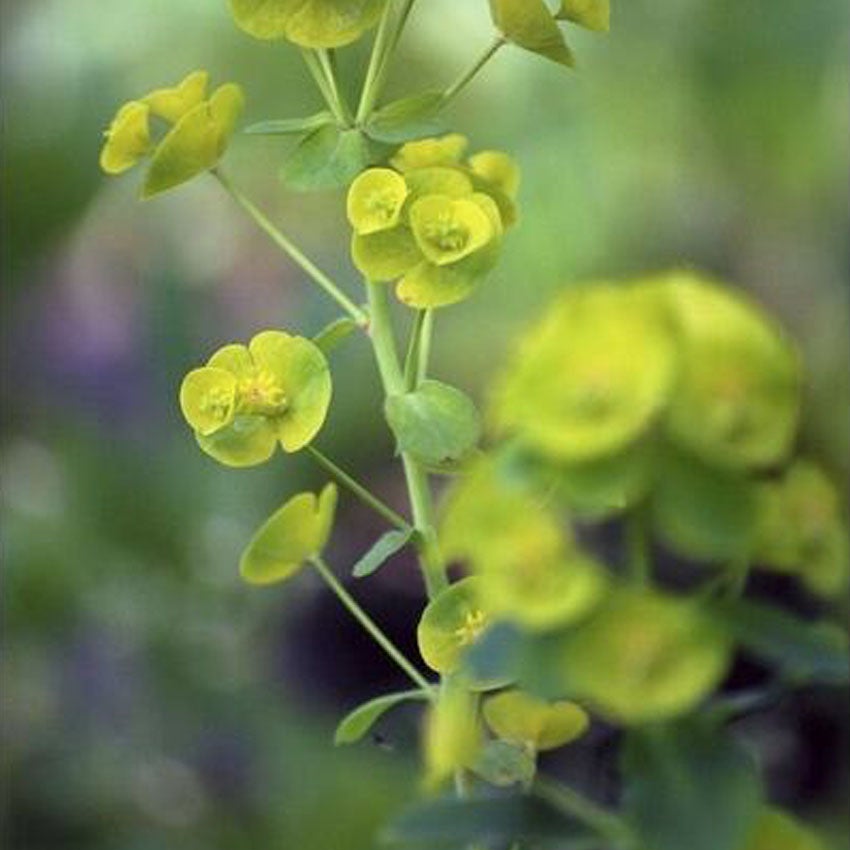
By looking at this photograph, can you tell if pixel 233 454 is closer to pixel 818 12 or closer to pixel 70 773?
pixel 70 773

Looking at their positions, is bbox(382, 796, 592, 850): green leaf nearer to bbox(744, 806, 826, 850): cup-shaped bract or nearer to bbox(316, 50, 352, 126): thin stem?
bbox(744, 806, 826, 850): cup-shaped bract

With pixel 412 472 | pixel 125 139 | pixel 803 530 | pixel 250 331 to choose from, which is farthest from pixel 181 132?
pixel 250 331

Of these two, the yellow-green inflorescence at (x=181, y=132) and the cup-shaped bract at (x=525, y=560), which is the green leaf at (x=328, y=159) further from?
the cup-shaped bract at (x=525, y=560)

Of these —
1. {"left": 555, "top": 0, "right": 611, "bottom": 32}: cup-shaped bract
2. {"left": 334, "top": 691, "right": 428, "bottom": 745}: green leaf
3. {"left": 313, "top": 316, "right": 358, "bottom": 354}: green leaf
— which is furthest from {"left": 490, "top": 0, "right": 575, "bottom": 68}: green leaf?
{"left": 334, "top": 691, "right": 428, "bottom": 745}: green leaf

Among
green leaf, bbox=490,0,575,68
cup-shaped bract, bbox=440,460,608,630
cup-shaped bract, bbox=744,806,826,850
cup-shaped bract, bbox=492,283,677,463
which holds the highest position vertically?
→ cup-shaped bract, bbox=492,283,677,463

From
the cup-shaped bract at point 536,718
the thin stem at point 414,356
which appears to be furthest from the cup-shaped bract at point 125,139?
the cup-shaped bract at point 536,718

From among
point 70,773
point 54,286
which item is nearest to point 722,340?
point 70,773

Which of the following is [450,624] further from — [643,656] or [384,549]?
[643,656]
